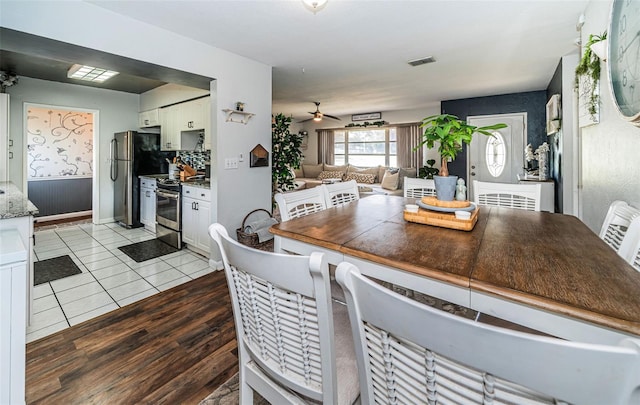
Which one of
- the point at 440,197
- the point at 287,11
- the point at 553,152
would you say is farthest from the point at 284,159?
the point at 553,152

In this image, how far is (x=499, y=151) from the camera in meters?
5.50

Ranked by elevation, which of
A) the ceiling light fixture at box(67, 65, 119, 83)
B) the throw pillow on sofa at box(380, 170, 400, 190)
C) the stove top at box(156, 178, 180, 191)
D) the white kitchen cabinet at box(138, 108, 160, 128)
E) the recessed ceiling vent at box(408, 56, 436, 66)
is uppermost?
the ceiling light fixture at box(67, 65, 119, 83)

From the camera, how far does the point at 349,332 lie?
1.10 m

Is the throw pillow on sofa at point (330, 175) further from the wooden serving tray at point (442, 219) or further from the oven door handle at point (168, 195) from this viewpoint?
the wooden serving tray at point (442, 219)

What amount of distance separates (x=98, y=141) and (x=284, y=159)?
11.5 ft

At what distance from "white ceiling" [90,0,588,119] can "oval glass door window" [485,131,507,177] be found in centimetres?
117

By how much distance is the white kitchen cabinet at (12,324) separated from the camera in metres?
1.21

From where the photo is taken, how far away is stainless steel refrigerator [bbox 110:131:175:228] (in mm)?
4758

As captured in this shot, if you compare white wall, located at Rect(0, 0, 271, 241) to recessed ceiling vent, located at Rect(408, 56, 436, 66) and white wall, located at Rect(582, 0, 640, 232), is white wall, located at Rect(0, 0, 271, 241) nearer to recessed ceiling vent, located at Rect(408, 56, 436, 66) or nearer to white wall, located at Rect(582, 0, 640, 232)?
recessed ceiling vent, located at Rect(408, 56, 436, 66)

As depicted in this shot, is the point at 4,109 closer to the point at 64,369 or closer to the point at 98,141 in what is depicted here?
the point at 98,141

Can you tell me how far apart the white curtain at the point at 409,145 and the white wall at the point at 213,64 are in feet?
14.8

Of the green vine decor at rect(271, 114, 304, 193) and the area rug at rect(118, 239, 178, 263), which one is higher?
the green vine decor at rect(271, 114, 304, 193)

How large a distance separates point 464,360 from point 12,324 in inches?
67.7

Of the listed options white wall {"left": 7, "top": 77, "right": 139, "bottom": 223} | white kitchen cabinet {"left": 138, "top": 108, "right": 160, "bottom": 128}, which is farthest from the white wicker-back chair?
white wall {"left": 7, "top": 77, "right": 139, "bottom": 223}
